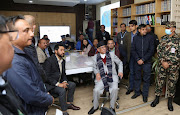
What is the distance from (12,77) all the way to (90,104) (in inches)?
83.9

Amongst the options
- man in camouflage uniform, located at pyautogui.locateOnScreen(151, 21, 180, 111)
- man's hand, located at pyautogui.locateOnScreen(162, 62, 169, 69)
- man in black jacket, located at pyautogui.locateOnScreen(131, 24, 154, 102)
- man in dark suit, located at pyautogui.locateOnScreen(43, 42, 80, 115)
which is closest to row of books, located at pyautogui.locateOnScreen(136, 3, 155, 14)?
man in black jacket, located at pyautogui.locateOnScreen(131, 24, 154, 102)

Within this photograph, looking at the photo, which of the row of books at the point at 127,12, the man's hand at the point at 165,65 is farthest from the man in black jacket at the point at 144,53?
the row of books at the point at 127,12

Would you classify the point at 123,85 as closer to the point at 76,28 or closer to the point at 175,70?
the point at 175,70

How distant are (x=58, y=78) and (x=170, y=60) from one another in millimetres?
2107

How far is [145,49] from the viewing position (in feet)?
10.4

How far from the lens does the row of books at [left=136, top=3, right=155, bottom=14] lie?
15.3 feet

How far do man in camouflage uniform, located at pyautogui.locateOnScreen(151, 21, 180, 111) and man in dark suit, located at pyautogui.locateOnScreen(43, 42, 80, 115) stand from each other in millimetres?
1649

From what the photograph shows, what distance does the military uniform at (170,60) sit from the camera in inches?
110

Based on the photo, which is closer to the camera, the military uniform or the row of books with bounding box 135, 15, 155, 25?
the military uniform

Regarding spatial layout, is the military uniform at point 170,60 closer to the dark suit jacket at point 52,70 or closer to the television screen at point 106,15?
the dark suit jacket at point 52,70

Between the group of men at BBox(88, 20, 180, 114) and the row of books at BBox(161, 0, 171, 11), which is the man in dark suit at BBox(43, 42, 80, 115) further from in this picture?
the row of books at BBox(161, 0, 171, 11)

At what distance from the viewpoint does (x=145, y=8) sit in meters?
4.88

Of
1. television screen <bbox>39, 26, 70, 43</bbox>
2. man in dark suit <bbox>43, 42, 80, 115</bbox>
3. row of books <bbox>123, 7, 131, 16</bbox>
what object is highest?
row of books <bbox>123, 7, 131, 16</bbox>

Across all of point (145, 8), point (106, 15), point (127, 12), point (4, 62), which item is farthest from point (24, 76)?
point (106, 15)
